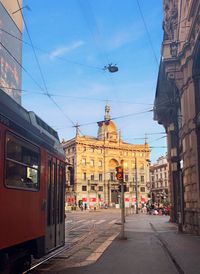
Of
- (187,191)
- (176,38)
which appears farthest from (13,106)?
(176,38)

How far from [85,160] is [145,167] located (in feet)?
61.6

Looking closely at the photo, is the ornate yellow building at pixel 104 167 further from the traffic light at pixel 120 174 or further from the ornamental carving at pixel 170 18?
the traffic light at pixel 120 174

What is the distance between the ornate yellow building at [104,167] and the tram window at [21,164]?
329 ft

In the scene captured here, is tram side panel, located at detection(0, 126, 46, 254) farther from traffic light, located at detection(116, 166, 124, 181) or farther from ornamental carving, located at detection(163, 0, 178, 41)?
ornamental carving, located at detection(163, 0, 178, 41)

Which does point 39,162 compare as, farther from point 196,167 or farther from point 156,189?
point 156,189

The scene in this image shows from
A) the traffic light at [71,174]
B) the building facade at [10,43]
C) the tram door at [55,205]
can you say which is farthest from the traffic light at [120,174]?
the building facade at [10,43]

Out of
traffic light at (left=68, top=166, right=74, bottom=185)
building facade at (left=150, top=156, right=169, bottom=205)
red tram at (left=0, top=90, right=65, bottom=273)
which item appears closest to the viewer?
red tram at (left=0, top=90, right=65, bottom=273)

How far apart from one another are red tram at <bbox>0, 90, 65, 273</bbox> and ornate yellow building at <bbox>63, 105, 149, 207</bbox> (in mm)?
98555

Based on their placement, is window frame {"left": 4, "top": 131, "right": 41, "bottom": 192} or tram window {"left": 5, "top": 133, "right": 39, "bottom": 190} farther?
tram window {"left": 5, "top": 133, "right": 39, "bottom": 190}

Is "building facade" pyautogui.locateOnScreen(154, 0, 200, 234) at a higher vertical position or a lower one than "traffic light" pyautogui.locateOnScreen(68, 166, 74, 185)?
higher

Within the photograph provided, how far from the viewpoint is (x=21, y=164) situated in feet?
25.2

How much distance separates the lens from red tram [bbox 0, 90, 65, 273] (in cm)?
691

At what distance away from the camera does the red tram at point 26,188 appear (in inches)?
272

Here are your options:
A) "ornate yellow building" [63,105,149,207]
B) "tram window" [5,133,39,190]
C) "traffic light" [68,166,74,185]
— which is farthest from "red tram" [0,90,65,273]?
"ornate yellow building" [63,105,149,207]
